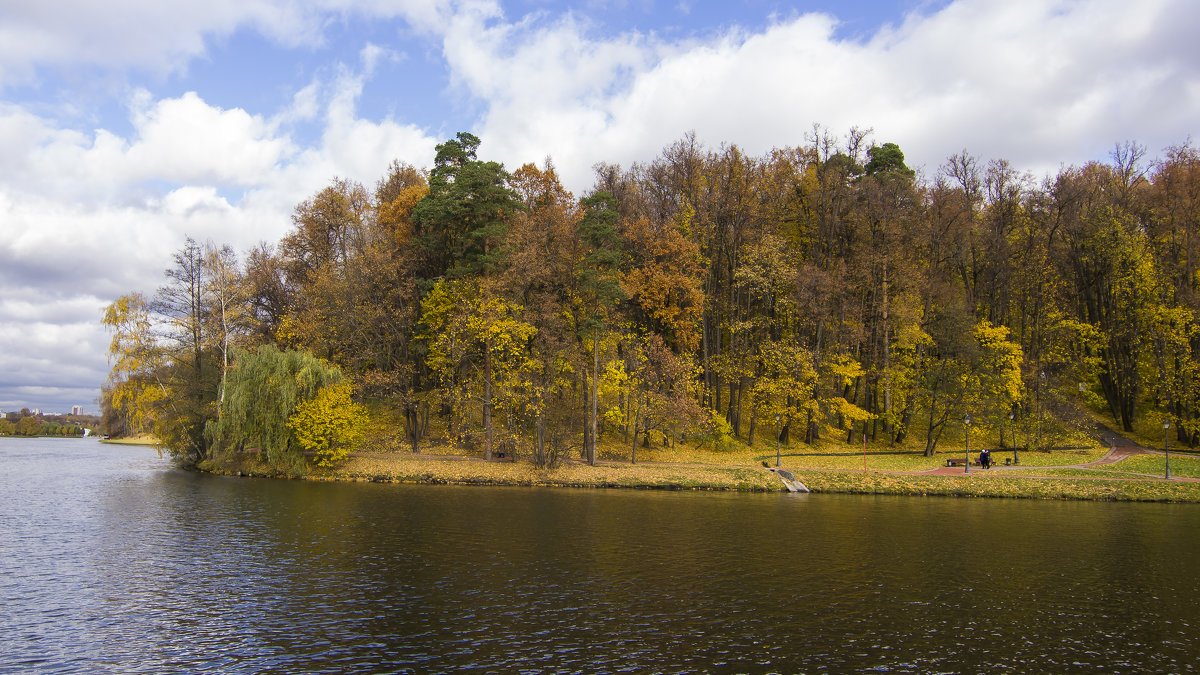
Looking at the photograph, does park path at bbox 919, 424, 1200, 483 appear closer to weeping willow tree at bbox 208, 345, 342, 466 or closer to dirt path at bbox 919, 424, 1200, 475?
dirt path at bbox 919, 424, 1200, 475

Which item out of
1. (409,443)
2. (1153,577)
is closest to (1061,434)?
(1153,577)

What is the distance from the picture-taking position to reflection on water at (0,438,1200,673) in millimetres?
13469

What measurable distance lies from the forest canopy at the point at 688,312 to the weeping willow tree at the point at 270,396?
Answer: 0.16 m

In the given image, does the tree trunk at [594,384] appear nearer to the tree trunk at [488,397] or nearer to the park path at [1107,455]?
the tree trunk at [488,397]

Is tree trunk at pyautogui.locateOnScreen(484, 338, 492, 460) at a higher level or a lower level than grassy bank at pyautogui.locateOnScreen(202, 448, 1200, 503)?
higher

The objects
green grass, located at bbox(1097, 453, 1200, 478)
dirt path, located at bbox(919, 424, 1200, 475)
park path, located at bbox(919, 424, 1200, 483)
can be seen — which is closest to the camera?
green grass, located at bbox(1097, 453, 1200, 478)

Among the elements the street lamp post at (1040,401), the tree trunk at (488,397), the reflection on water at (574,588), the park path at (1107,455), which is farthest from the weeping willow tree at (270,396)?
the street lamp post at (1040,401)

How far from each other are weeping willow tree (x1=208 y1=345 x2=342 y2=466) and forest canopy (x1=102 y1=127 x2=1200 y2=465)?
163 mm

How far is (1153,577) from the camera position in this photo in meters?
20.7

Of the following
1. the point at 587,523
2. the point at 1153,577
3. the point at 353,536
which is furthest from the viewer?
the point at 587,523

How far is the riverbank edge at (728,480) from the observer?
1583 inches

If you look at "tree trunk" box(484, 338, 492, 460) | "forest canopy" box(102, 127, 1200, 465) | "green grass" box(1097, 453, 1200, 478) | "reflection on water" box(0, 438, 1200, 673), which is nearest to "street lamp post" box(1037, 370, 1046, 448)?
"forest canopy" box(102, 127, 1200, 465)

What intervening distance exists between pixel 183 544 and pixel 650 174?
143ft

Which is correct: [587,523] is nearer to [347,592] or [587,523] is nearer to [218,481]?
[347,592]
